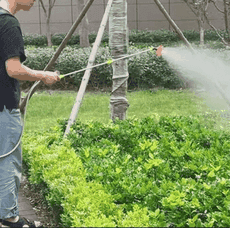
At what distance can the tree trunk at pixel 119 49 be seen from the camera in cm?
573

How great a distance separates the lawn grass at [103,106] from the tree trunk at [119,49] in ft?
6.96

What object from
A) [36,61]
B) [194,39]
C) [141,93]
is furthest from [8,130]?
[194,39]

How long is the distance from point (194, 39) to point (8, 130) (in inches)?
634

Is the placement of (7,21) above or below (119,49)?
above

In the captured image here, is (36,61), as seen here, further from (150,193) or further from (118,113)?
(150,193)

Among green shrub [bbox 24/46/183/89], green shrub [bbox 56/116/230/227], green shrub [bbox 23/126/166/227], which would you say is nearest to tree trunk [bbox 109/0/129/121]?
green shrub [bbox 56/116/230/227]

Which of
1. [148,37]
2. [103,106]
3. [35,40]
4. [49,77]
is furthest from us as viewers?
[35,40]

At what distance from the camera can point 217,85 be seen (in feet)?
17.6

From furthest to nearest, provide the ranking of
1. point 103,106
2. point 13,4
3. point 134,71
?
point 134,71 → point 103,106 → point 13,4

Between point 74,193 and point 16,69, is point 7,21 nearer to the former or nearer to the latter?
point 16,69

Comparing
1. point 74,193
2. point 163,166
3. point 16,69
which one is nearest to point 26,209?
point 74,193

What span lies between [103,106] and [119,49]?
3.80m

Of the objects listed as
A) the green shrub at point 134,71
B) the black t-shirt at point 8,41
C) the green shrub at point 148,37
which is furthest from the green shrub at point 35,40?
the black t-shirt at point 8,41

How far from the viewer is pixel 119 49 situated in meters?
5.77
